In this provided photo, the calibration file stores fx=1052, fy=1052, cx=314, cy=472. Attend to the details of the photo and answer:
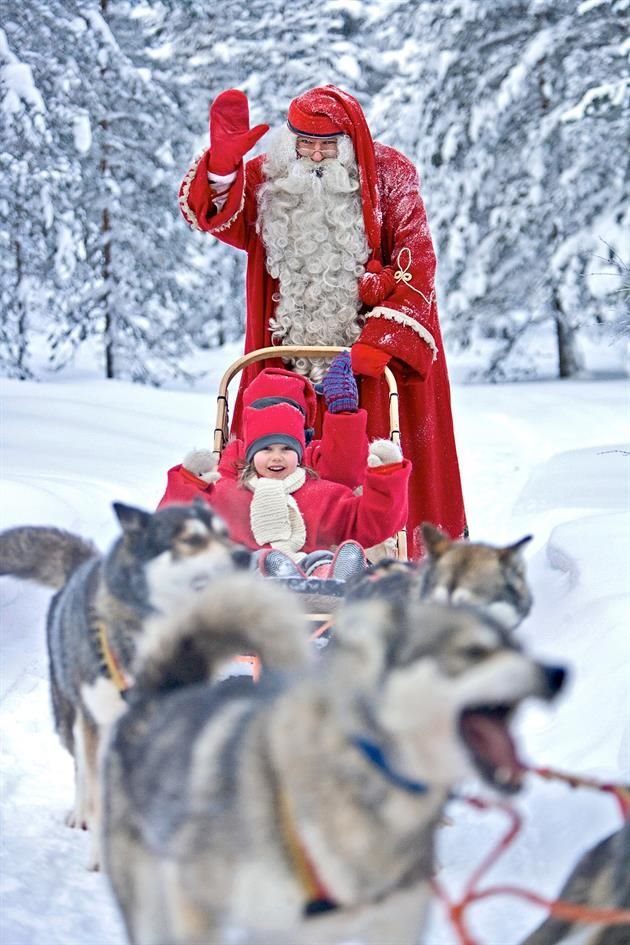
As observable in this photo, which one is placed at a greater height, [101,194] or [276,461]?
[101,194]

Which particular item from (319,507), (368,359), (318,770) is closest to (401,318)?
(368,359)

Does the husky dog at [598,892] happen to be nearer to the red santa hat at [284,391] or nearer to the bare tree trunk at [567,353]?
the red santa hat at [284,391]

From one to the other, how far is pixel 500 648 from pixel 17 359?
13.8m

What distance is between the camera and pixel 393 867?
1260 millimetres

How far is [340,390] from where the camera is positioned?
14.3 feet

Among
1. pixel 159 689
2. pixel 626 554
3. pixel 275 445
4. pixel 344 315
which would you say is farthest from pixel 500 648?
pixel 344 315

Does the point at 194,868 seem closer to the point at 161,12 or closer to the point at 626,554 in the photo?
the point at 626,554

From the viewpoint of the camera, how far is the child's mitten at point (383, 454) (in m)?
3.53

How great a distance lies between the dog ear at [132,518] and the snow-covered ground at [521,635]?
861 mm

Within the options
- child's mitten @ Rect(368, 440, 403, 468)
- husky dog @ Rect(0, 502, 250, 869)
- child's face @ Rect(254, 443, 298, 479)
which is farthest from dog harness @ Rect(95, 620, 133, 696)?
child's face @ Rect(254, 443, 298, 479)

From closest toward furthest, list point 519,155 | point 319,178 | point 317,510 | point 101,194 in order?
point 317,510 → point 319,178 → point 519,155 → point 101,194

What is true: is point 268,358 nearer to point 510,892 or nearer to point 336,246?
point 336,246

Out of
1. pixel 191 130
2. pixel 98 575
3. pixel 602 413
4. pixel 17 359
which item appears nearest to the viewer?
pixel 98 575

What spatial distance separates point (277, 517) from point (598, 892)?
2345 millimetres
